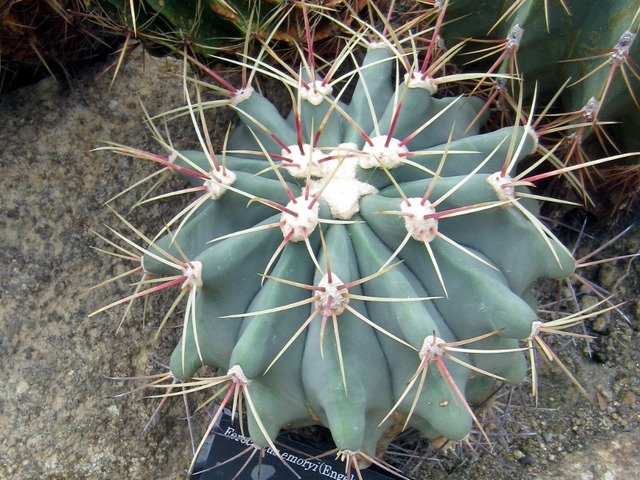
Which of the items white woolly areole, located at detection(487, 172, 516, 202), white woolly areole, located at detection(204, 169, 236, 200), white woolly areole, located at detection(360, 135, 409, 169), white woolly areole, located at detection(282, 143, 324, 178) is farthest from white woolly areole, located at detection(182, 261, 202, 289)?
white woolly areole, located at detection(487, 172, 516, 202)

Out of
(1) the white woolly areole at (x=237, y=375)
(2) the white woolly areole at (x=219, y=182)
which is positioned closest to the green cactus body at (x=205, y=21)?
(2) the white woolly areole at (x=219, y=182)

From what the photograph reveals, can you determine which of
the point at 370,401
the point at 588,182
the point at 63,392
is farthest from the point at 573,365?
the point at 63,392

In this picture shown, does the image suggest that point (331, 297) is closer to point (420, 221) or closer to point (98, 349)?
point (420, 221)

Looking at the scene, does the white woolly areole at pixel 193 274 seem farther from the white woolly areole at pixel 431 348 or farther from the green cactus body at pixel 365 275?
the white woolly areole at pixel 431 348

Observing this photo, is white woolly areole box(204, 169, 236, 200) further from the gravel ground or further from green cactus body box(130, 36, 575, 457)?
the gravel ground

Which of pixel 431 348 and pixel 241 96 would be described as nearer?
pixel 431 348

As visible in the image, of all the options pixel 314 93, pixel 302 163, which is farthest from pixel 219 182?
pixel 314 93
